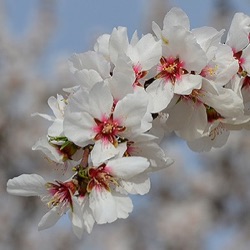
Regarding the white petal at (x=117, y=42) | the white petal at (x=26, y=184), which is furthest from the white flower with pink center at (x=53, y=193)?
the white petal at (x=117, y=42)

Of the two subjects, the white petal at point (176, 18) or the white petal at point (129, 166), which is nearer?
the white petal at point (129, 166)

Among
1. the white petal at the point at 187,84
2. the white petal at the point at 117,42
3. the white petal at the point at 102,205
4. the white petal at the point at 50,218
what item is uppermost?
the white petal at the point at 117,42

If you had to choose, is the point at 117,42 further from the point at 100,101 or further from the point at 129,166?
the point at 129,166

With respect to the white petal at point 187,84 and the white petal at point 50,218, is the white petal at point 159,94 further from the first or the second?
the white petal at point 50,218

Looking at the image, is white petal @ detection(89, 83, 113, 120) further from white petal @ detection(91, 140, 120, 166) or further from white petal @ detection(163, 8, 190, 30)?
white petal @ detection(163, 8, 190, 30)

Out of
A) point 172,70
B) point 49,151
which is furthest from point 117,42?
point 49,151

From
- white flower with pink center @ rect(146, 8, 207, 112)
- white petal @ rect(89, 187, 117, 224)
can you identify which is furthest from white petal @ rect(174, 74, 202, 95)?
white petal @ rect(89, 187, 117, 224)
